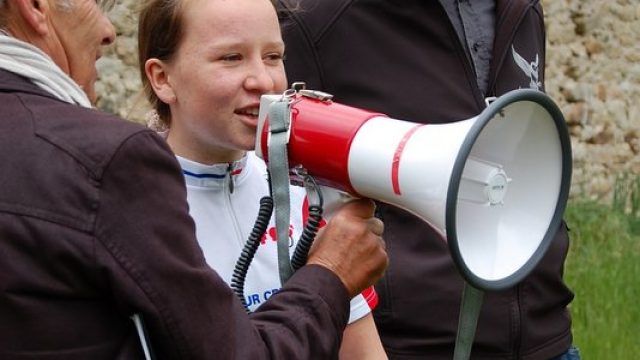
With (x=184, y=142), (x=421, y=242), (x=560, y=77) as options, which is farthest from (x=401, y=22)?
(x=560, y=77)

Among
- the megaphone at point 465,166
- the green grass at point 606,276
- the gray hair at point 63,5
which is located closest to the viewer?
the gray hair at point 63,5

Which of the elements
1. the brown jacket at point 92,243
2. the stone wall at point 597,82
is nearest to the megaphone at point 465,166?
the brown jacket at point 92,243

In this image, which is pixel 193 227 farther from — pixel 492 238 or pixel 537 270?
pixel 537 270

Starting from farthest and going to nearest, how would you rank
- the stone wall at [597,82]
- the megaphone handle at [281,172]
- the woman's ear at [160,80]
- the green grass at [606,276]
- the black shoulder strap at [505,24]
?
the stone wall at [597,82] → the green grass at [606,276] → the black shoulder strap at [505,24] → the woman's ear at [160,80] → the megaphone handle at [281,172]

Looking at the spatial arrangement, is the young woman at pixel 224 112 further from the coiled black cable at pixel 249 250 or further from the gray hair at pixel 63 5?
the gray hair at pixel 63 5

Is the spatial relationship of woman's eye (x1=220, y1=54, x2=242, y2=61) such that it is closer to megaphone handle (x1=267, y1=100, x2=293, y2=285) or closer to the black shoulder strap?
megaphone handle (x1=267, y1=100, x2=293, y2=285)

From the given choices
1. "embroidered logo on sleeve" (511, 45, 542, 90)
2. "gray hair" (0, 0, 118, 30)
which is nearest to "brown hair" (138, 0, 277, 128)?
"gray hair" (0, 0, 118, 30)

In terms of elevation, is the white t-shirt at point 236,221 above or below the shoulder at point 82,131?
below

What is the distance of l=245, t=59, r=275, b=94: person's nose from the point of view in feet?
7.36

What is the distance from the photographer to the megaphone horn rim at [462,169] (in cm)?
191

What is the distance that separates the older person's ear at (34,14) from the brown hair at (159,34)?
0.51 metres

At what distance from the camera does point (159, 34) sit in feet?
7.81

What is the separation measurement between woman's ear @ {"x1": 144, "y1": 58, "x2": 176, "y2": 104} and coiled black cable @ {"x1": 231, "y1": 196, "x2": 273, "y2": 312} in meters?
0.31

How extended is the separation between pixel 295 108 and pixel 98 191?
521mm
